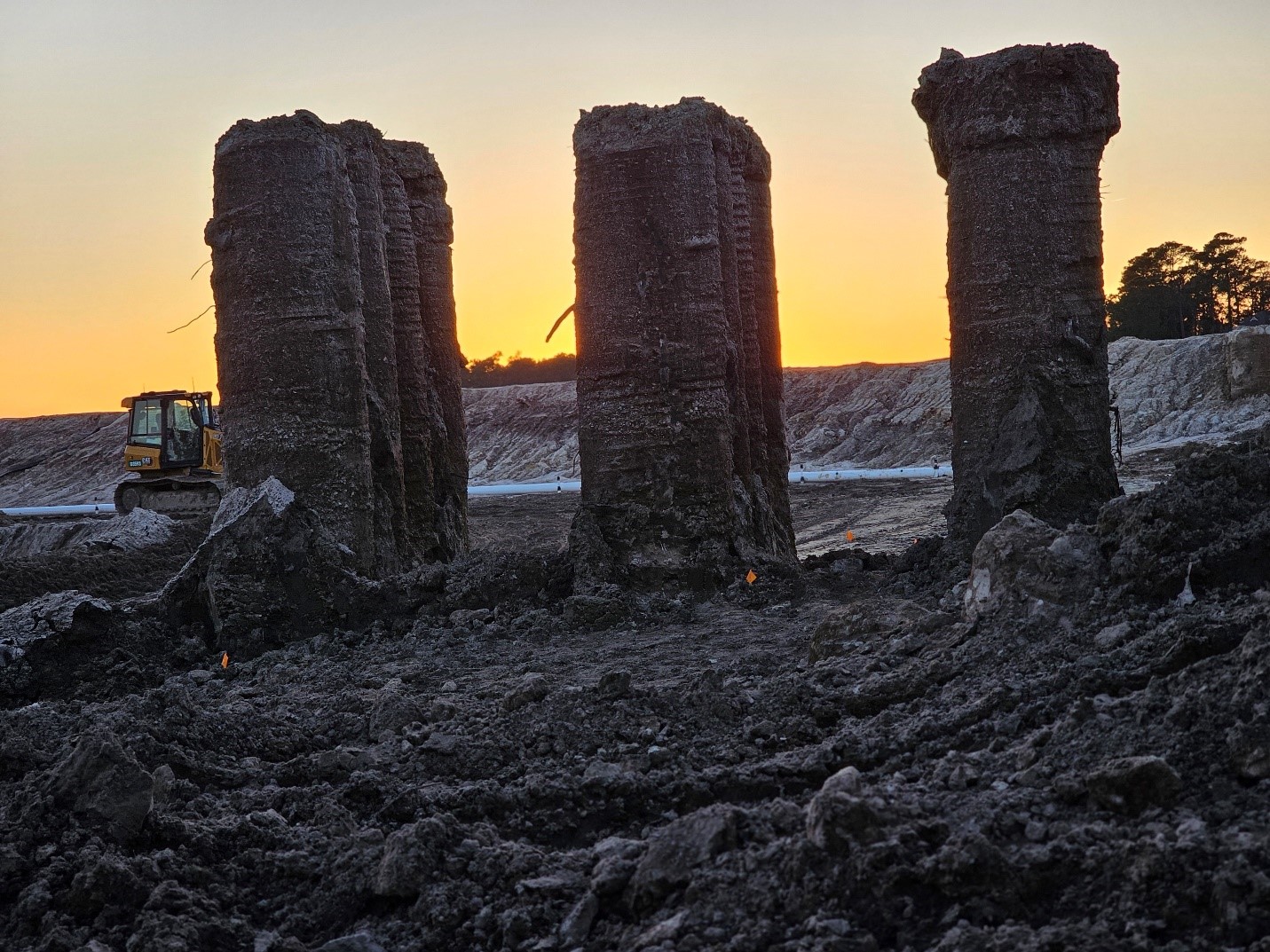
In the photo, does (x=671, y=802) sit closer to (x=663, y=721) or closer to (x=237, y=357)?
(x=663, y=721)

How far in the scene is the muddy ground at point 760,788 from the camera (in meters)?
3.81

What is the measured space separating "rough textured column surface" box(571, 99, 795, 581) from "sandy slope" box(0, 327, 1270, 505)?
64.6 feet

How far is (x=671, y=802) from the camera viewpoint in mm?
5305

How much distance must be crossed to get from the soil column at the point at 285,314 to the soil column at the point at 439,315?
3375 millimetres

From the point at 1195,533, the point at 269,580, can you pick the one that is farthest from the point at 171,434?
the point at 1195,533

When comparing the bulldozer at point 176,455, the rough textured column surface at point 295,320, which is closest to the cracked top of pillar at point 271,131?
the rough textured column surface at point 295,320

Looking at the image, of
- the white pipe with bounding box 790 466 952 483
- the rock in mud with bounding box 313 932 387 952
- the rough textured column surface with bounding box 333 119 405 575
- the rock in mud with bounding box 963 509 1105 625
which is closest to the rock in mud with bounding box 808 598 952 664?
the rock in mud with bounding box 963 509 1105 625

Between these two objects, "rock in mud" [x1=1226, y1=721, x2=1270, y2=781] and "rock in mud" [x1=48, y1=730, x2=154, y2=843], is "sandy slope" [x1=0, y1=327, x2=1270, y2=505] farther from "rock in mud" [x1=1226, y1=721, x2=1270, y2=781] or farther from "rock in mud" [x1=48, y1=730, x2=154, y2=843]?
"rock in mud" [x1=48, y1=730, x2=154, y2=843]

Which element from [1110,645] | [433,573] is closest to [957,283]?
[433,573]

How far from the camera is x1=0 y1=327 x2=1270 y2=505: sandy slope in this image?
33094 millimetres

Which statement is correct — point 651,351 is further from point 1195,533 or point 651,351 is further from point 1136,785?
point 1136,785

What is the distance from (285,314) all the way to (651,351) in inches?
105

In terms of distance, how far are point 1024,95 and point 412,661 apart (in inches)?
224

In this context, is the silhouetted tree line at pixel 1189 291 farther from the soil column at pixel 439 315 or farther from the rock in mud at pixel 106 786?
the rock in mud at pixel 106 786
